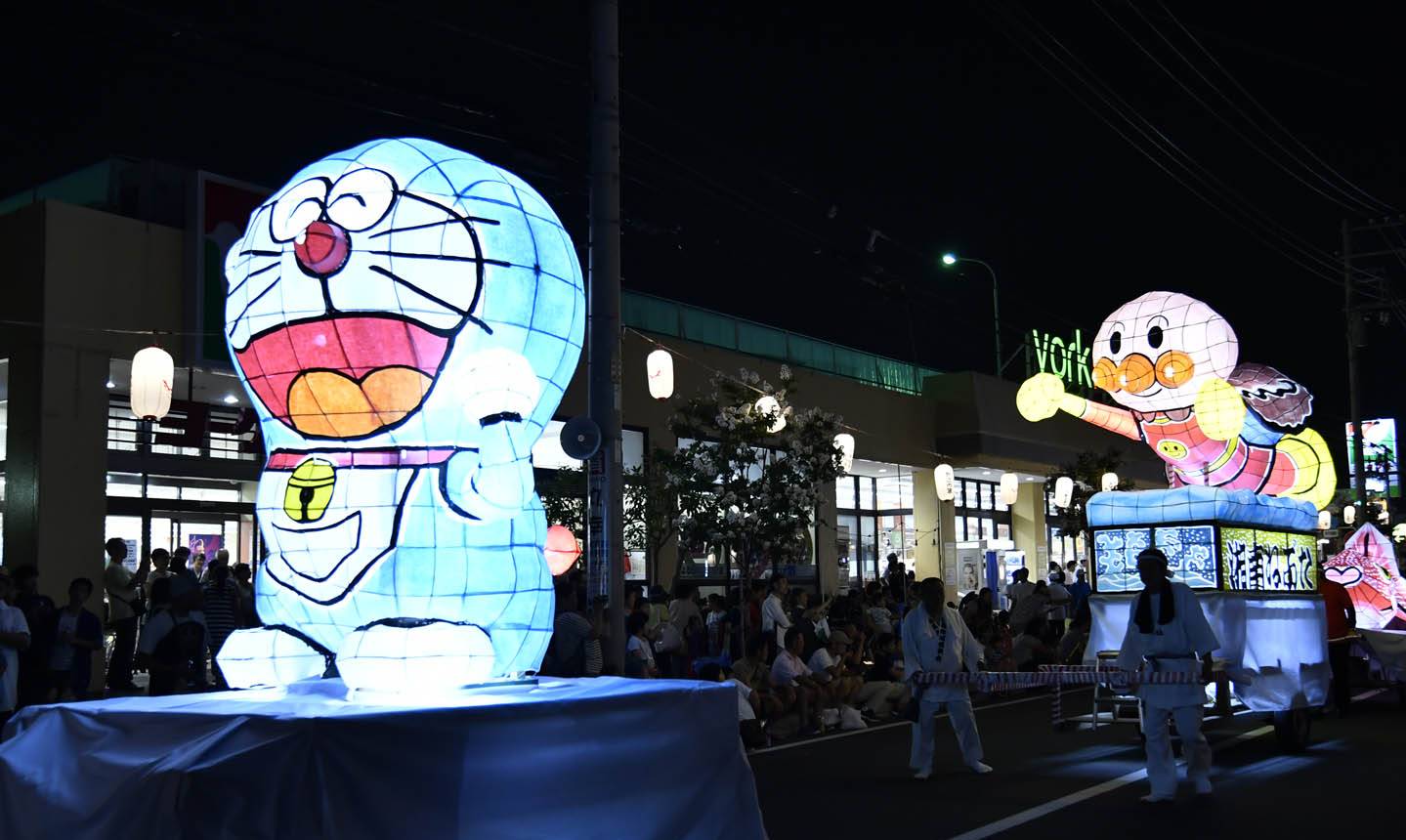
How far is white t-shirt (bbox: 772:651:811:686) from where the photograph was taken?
1402cm

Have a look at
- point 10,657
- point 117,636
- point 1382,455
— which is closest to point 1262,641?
point 10,657

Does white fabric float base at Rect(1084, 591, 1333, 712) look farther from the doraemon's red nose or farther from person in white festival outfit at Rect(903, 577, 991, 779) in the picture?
the doraemon's red nose

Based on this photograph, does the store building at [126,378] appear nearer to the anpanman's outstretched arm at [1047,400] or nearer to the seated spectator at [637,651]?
the seated spectator at [637,651]

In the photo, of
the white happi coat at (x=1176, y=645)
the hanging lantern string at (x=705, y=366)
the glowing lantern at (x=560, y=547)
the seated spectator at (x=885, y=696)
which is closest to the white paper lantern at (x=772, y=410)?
the hanging lantern string at (x=705, y=366)

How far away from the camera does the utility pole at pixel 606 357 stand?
36.6 feet

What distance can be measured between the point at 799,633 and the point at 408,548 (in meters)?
9.17

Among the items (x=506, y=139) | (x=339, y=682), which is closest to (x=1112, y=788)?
(x=339, y=682)

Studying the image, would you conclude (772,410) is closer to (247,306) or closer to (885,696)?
(885,696)

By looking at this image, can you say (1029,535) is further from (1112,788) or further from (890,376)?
(1112,788)

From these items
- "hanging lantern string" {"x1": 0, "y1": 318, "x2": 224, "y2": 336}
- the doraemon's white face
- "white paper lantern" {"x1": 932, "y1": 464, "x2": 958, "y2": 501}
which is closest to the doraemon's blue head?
the doraemon's white face

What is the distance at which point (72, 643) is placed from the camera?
36.8ft

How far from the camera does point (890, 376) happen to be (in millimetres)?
32781

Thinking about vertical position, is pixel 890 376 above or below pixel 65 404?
above

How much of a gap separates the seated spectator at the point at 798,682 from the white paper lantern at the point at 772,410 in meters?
4.86
